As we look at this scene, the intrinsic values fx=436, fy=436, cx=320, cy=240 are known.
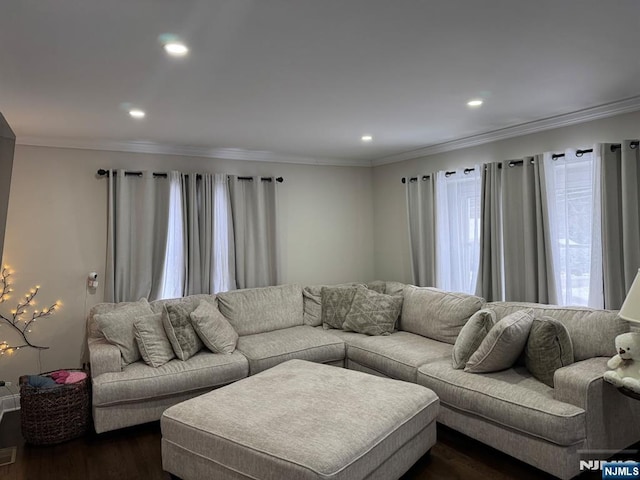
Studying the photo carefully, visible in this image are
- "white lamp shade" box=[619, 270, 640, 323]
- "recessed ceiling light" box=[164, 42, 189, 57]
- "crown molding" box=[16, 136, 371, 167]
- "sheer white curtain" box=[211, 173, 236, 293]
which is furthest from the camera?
"sheer white curtain" box=[211, 173, 236, 293]

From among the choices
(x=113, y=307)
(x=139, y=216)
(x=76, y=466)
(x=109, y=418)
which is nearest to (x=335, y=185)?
(x=139, y=216)

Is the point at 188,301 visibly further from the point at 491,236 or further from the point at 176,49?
the point at 491,236

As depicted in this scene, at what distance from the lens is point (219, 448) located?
2303 millimetres

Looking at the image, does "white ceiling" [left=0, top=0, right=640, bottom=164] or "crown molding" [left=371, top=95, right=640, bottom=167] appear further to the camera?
"crown molding" [left=371, top=95, right=640, bottom=167]

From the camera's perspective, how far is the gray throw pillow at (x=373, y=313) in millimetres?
4301

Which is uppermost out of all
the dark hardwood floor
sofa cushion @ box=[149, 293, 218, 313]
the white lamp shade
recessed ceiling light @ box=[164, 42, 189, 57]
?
recessed ceiling light @ box=[164, 42, 189, 57]

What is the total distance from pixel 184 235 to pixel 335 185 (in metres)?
2.08

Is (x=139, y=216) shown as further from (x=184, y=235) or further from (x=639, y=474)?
(x=639, y=474)

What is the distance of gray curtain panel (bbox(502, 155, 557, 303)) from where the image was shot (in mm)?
3848

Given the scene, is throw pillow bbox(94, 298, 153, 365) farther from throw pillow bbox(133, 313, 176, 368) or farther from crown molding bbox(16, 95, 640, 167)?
crown molding bbox(16, 95, 640, 167)

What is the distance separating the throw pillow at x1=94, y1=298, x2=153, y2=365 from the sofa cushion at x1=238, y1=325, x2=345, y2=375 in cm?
90

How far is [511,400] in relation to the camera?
2.71 m

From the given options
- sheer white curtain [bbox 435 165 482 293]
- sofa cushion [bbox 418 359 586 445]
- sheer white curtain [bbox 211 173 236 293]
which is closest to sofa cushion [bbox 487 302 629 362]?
sofa cushion [bbox 418 359 586 445]

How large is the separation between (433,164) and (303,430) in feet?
11.9
